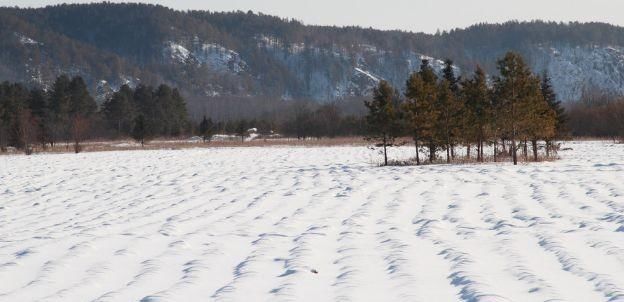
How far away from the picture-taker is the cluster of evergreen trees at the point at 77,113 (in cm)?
6644

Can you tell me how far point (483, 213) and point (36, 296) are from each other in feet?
26.5

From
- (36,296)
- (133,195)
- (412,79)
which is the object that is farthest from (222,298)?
(412,79)

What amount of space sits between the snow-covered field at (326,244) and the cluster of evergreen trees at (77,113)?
45.5 meters

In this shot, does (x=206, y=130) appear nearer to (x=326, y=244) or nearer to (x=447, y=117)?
(x=447, y=117)

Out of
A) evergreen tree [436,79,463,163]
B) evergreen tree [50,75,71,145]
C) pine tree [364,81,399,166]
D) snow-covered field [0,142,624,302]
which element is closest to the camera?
snow-covered field [0,142,624,302]

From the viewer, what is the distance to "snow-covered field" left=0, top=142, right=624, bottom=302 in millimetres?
6156

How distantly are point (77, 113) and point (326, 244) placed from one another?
288 feet

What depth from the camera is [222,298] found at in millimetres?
5895

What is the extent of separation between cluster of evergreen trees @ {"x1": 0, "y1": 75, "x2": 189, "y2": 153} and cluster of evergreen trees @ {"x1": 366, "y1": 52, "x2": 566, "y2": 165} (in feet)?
118

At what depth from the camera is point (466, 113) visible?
30.2 metres

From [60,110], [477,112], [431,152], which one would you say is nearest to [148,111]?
[60,110]

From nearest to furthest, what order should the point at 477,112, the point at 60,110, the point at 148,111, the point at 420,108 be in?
the point at 420,108 < the point at 477,112 < the point at 60,110 < the point at 148,111

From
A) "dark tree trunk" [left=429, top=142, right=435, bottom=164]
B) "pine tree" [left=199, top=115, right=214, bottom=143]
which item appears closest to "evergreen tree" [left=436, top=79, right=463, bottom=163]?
"dark tree trunk" [left=429, top=142, right=435, bottom=164]

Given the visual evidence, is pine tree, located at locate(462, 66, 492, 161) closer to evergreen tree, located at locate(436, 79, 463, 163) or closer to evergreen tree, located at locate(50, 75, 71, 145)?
evergreen tree, located at locate(436, 79, 463, 163)
